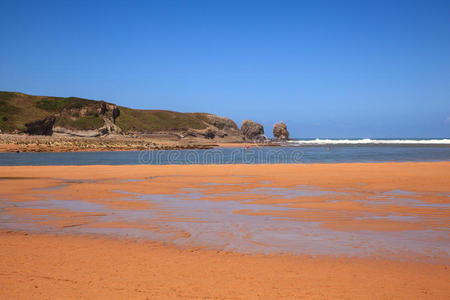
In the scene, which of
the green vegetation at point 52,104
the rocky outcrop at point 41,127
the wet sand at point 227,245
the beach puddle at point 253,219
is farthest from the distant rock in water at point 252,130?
the wet sand at point 227,245

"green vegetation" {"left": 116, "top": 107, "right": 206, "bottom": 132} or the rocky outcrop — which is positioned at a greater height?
"green vegetation" {"left": 116, "top": 107, "right": 206, "bottom": 132}

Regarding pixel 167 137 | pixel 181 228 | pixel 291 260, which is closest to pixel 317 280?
pixel 291 260

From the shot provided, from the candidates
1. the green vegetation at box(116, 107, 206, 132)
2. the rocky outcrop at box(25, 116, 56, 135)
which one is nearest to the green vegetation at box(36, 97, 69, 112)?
the rocky outcrop at box(25, 116, 56, 135)

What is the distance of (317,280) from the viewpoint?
512cm

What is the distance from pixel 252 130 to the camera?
507 ft

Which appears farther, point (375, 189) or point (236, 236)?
point (375, 189)

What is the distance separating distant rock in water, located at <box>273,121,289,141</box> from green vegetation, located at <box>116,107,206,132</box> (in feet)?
103

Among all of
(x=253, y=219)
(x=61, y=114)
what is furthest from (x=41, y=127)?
(x=253, y=219)

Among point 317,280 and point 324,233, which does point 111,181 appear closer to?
point 324,233

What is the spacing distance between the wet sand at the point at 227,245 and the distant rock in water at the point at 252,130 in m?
140

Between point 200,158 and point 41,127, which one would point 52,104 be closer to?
point 41,127

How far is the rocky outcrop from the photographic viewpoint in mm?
88188

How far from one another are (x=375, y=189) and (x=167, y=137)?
103m

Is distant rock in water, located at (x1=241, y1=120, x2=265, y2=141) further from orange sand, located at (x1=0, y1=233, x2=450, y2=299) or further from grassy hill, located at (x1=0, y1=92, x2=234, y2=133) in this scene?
orange sand, located at (x1=0, y1=233, x2=450, y2=299)
